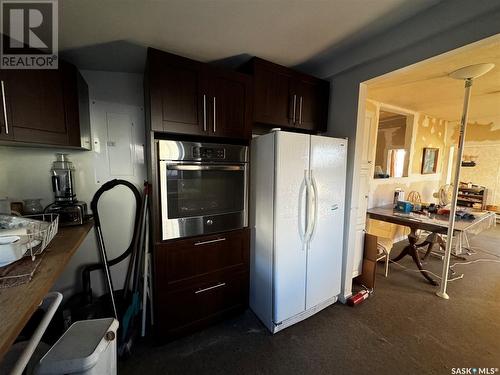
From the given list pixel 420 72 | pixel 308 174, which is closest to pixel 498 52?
pixel 420 72

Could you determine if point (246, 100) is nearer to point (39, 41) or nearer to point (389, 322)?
point (39, 41)

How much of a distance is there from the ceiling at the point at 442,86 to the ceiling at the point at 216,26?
1.36 ft

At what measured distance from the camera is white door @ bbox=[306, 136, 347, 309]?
69.9 inches

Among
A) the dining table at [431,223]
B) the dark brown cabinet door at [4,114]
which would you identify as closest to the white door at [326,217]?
the dining table at [431,223]

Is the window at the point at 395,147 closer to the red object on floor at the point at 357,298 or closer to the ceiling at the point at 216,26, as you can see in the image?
the red object on floor at the point at 357,298

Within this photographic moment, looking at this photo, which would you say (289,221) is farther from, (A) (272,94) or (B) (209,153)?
(A) (272,94)

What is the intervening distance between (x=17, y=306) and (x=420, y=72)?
332 centimetres

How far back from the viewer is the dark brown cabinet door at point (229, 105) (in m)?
1.62

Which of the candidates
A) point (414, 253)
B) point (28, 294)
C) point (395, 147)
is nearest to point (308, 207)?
point (28, 294)

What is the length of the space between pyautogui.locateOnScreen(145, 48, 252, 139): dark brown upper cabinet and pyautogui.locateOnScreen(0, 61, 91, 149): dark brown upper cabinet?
21.7 inches

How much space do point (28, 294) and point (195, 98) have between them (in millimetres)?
1398

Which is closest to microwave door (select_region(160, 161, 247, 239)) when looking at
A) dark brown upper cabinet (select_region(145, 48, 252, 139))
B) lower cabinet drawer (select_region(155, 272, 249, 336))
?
dark brown upper cabinet (select_region(145, 48, 252, 139))

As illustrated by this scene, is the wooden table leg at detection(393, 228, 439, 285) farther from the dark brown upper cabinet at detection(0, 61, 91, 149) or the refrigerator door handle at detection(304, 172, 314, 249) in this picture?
the dark brown upper cabinet at detection(0, 61, 91, 149)

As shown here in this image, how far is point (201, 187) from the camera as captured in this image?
1656 millimetres
